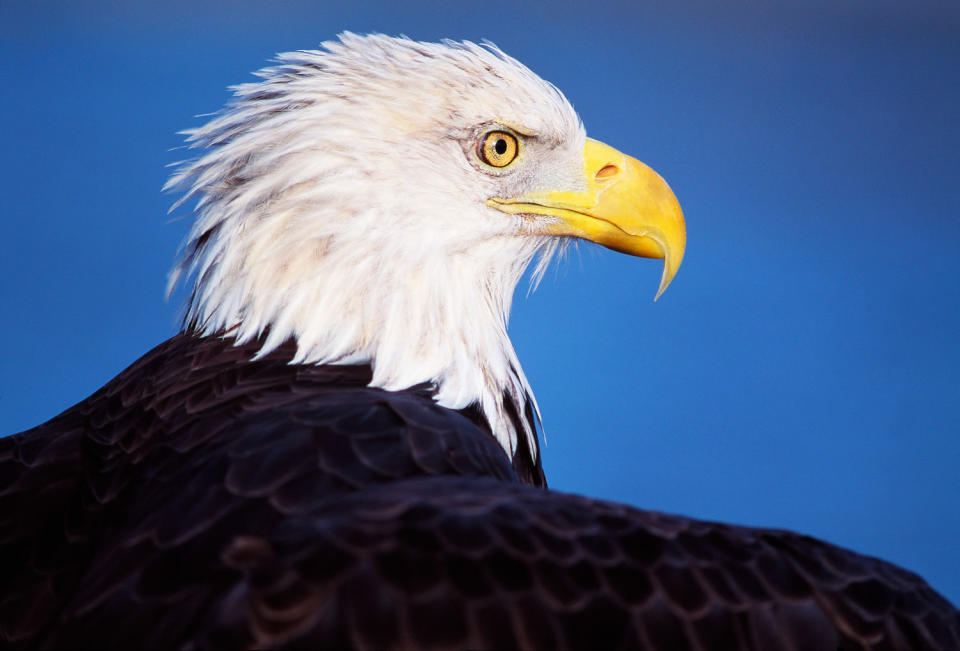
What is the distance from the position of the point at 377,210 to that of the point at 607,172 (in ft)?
2.04

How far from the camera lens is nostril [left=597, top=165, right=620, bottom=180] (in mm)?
2508

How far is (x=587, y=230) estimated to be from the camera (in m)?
2.50

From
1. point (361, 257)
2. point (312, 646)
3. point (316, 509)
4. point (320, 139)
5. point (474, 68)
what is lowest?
point (312, 646)

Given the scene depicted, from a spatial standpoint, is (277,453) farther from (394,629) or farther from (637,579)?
(637,579)

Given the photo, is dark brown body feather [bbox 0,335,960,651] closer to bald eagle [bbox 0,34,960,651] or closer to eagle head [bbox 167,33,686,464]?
bald eagle [bbox 0,34,960,651]

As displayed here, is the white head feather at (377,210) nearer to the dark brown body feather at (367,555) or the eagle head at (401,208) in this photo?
the eagle head at (401,208)

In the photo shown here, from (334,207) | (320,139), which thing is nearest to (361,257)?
(334,207)

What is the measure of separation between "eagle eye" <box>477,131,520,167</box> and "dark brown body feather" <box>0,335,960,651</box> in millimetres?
723

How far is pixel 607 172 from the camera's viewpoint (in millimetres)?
2514

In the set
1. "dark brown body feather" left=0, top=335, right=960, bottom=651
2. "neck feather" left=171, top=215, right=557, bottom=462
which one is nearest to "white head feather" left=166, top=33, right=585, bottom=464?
"neck feather" left=171, top=215, right=557, bottom=462

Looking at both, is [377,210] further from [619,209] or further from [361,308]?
[619,209]

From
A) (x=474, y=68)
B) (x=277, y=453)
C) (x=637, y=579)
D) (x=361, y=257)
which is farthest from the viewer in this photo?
(x=474, y=68)

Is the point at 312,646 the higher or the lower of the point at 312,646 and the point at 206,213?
the lower

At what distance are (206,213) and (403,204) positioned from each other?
1.57 feet
